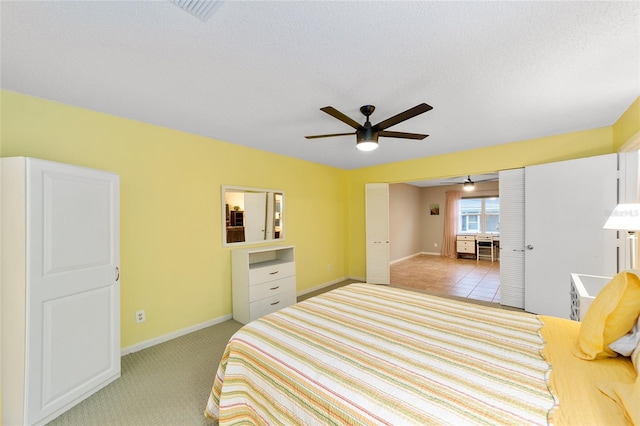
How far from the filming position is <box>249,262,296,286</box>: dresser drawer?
327 cm

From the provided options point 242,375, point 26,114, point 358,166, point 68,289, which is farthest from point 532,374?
point 358,166

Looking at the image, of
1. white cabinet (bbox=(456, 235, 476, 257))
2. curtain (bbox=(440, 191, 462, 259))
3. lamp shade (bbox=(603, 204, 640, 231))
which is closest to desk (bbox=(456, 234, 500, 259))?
white cabinet (bbox=(456, 235, 476, 257))

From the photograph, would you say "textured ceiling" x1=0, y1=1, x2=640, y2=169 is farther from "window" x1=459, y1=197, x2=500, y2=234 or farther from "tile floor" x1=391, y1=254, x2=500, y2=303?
"window" x1=459, y1=197, x2=500, y2=234

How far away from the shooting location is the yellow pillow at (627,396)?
812 mm

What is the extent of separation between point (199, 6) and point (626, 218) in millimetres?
3105

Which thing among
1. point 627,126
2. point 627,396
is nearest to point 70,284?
point 627,396

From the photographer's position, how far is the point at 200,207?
3.17 meters

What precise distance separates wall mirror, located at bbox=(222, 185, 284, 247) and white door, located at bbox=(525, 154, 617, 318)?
11.6ft

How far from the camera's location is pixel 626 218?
1857 mm

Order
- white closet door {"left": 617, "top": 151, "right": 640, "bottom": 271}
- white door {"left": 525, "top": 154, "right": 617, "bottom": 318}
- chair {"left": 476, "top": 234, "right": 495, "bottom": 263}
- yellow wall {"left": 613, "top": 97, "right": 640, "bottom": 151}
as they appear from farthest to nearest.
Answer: chair {"left": 476, "top": 234, "right": 495, "bottom": 263}, white door {"left": 525, "top": 154, "right": 617, "bottom": 318}, white closet door {"left": 617, "top": 151, "right": 640, "bottom": 271}, yellow wall {"left": 613, "top": 97, "right": 640, "bottom": 151}

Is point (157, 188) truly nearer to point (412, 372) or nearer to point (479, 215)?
point (412, 372)

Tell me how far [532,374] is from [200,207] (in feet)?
10.8

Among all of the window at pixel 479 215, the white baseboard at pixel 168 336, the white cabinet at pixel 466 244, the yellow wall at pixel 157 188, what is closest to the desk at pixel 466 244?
the white cabinet at pixel 466 244

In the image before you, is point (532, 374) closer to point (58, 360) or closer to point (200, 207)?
point (58, 360)
